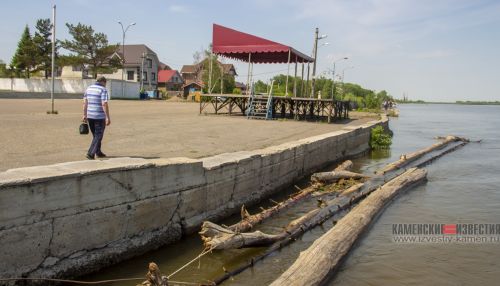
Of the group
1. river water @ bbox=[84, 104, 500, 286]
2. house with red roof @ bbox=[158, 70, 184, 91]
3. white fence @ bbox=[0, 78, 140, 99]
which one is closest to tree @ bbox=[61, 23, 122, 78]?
white fence @ bbox=[0, 78, 140, 99]

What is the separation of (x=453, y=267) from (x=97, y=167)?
17.5 ft

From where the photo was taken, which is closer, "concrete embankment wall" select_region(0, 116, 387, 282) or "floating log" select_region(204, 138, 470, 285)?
"concrete embankment wall" select_region(0, 116, 387, 282)

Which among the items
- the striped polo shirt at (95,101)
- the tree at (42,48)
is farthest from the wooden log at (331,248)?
the tree at (42,48)

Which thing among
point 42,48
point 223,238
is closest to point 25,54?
point 42,48

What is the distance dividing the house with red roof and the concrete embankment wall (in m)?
68.6

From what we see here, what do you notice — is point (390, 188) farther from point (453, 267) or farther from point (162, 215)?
point (162, 215)

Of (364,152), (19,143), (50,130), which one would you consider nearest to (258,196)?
(19,143)

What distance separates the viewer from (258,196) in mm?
9664

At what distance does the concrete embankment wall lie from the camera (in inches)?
191

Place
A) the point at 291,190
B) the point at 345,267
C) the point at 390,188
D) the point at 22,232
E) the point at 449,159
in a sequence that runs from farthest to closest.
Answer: the point at 449,159
the point at 291,190
the point at 390,188
the point at 345,267
the point at 22,232

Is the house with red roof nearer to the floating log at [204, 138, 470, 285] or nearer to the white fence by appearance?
the white fence

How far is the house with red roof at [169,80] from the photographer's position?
247 ft

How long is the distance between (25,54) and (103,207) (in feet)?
163

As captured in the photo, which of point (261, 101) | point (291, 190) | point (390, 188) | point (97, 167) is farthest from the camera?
point (261, 101)
